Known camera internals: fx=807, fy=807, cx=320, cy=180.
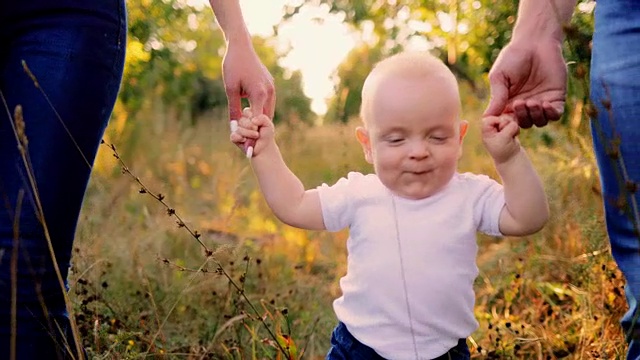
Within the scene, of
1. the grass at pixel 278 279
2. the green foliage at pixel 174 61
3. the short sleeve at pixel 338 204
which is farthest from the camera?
the green foliage at pixel 174 61

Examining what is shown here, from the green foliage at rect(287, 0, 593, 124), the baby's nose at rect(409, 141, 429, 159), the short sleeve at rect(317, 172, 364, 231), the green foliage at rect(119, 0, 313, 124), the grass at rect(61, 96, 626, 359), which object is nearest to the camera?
the baby's nose at rect(409, 141, 429, 159)

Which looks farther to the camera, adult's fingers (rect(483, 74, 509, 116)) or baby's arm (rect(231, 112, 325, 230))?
baby's arm (rect(231, 112, 325, 230))

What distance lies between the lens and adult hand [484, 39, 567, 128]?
72.2 inches

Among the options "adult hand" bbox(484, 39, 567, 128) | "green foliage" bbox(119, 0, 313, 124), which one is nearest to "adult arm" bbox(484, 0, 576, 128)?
"adult hand" bbox(484, 39, 567, 128)

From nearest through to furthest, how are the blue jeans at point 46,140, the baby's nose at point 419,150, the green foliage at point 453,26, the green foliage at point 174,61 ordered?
1. the blue jeans at point 46,140
2. the baby's nose at point 419,150
3. the green foliage at point 453,26
4. the green foliage at point 174,61

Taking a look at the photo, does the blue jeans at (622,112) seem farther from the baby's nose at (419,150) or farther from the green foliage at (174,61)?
the green foliage at (174,61)

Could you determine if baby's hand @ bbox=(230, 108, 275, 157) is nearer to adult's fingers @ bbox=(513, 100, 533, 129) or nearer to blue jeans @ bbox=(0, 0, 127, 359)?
blue jeans @ bbox=(0, 0, 127, 359)

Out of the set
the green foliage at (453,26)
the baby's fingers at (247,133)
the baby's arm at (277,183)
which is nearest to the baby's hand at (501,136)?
the baby's arm at (277,183)

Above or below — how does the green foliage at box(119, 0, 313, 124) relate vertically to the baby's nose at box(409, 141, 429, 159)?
above

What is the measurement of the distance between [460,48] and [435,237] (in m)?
4.47

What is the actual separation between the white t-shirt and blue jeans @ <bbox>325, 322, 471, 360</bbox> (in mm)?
32

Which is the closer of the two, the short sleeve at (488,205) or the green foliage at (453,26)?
the short sleeve at (488,205)

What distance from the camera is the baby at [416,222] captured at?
1.90 metres

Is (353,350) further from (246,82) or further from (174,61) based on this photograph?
(174,61)
